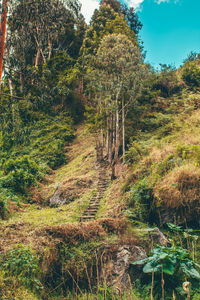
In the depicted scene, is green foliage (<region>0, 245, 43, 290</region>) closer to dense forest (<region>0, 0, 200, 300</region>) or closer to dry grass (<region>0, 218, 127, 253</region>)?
dense forest (<region>0, 0, 200, 300</region>)

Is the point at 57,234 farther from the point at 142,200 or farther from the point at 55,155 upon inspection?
the point at 55,155

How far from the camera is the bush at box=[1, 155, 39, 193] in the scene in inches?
406

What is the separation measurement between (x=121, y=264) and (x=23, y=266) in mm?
1789

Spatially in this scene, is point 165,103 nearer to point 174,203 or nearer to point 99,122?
point 99,122

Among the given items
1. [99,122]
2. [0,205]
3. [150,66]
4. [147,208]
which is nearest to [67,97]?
[150,66]

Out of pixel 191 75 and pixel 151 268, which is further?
pixel 191 75

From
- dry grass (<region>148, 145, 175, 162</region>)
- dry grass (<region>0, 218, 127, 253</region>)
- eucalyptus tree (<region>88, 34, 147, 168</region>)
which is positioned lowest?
dry grass (<region>0, 218, 127, 253</region>)

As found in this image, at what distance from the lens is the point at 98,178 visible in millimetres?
11227

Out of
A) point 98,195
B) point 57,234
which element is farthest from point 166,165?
point 98,195

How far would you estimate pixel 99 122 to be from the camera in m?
12.5

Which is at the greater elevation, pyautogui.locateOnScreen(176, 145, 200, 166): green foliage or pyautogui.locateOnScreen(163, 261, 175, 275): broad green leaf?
pyautogui.locateOnScreen(176, 145, 200, 166): green foliage

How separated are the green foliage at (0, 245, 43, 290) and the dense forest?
0.02 m

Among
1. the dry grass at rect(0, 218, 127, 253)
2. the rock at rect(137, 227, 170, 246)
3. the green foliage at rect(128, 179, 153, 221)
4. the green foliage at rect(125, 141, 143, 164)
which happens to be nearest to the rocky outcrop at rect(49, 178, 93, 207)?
the green foliage at rect(125, 141, 143, 164)

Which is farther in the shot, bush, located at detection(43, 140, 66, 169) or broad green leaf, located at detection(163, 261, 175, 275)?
bush, located at detection(43, 140, 66, 169)
